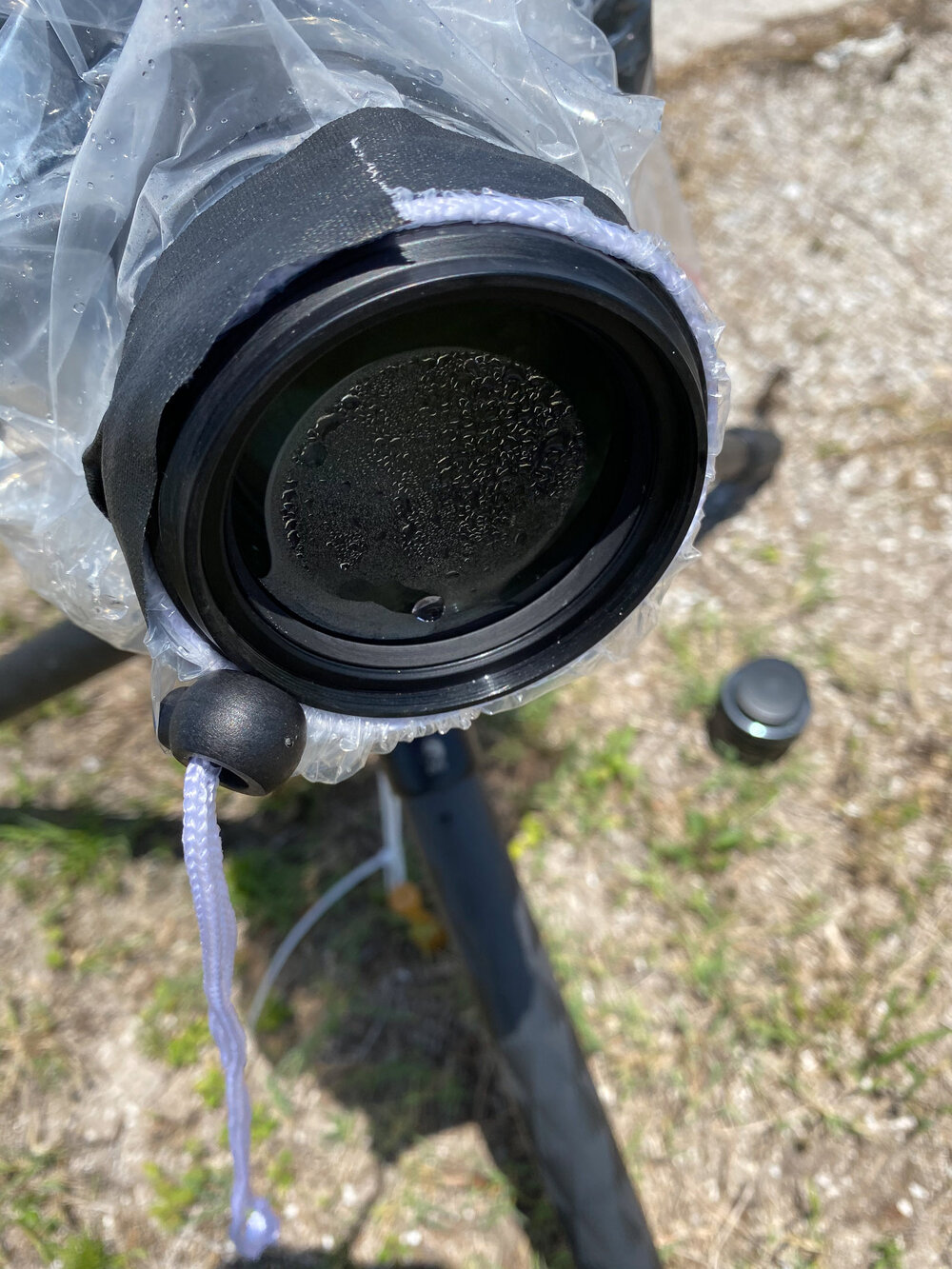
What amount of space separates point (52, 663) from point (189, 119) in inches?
25.8

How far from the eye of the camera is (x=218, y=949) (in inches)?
28.6

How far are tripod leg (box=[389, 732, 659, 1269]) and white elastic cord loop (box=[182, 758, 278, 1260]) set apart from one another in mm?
286

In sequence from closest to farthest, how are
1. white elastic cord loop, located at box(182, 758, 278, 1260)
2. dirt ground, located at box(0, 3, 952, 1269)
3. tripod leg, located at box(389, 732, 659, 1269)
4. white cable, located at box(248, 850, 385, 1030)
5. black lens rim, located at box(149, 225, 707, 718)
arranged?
black lens rim, located at box(149, 225, 707, 718) → white elastic cord loop, located at box(182, 758, 278, 1260) → tripod leg, located at box(389, 732, 659, 1269) → dirt ground, located at box(0, 3, 952, 1269) → white cable, located at box(248, 850, 385, 1030)

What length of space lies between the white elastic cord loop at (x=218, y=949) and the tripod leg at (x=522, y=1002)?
0.29m

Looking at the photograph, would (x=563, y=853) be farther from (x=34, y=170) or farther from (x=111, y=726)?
(x=34, y=170)

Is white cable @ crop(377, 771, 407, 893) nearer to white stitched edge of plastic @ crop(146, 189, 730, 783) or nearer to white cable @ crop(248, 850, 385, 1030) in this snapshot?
white cable @ crop(248, 850, 385, 1030)

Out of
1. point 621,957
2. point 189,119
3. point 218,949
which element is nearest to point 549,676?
point 218,949

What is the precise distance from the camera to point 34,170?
0.76 metres

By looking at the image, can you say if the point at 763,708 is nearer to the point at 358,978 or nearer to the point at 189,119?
the point at 358,978

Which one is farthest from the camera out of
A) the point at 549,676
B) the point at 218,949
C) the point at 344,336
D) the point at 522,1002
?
the point at 522,1002

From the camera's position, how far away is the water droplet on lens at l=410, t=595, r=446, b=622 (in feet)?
2.56

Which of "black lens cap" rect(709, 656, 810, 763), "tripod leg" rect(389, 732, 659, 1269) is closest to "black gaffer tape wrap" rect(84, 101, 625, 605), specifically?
"tripod leg" rect(389, 732, 659, 1269)

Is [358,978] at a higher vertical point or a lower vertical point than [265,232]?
lower

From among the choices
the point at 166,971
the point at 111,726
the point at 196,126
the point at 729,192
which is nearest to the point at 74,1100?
the point at 166,971
